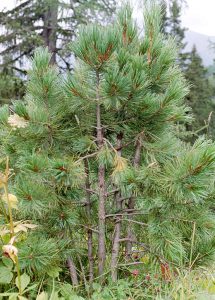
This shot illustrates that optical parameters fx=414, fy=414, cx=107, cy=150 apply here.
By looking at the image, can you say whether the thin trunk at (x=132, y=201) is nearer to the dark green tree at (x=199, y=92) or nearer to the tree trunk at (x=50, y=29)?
the tree trunk at (x=50, y=29)

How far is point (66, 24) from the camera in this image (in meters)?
11.8

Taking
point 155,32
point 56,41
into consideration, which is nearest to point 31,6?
point 56,41

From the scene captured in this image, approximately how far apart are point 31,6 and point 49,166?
11507 millimetres

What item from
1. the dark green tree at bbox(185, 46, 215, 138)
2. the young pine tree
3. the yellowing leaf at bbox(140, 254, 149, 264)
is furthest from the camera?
the dark green tree at bbox(185, 46, 215, 138)

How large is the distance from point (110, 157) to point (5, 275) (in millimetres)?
769

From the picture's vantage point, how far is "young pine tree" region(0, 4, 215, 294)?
6.27 feet

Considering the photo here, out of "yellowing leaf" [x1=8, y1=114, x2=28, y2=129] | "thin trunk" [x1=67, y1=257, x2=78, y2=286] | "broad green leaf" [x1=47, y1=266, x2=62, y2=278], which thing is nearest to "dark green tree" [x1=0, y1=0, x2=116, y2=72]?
"yellowing leaf" [x1=8, y1=114, x2=28, y2=129]

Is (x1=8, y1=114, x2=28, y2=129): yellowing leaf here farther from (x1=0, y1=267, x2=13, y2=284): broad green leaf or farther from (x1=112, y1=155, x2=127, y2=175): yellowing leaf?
(x1=0, y1=267, x2=13, y2=284): broad green leaf

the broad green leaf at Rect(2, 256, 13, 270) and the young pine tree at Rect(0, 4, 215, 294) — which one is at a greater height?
the young pine tree at Rect(0, 4, 215, 294)

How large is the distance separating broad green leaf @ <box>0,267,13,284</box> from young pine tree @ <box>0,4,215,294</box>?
0.11m

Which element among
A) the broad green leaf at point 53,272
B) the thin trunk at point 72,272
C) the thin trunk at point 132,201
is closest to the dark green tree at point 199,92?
the thin trunk at point 132,201

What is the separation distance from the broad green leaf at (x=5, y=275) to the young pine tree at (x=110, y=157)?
11 cm

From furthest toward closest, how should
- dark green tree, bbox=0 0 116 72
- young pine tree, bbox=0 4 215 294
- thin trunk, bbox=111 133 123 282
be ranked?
dark green tree, bbox=0 0 116 72 < thin trunk, bbox=111 133 123 282 < young pine tree, bbox=0 4 215 294

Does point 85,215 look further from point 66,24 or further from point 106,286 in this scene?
point 66,24
